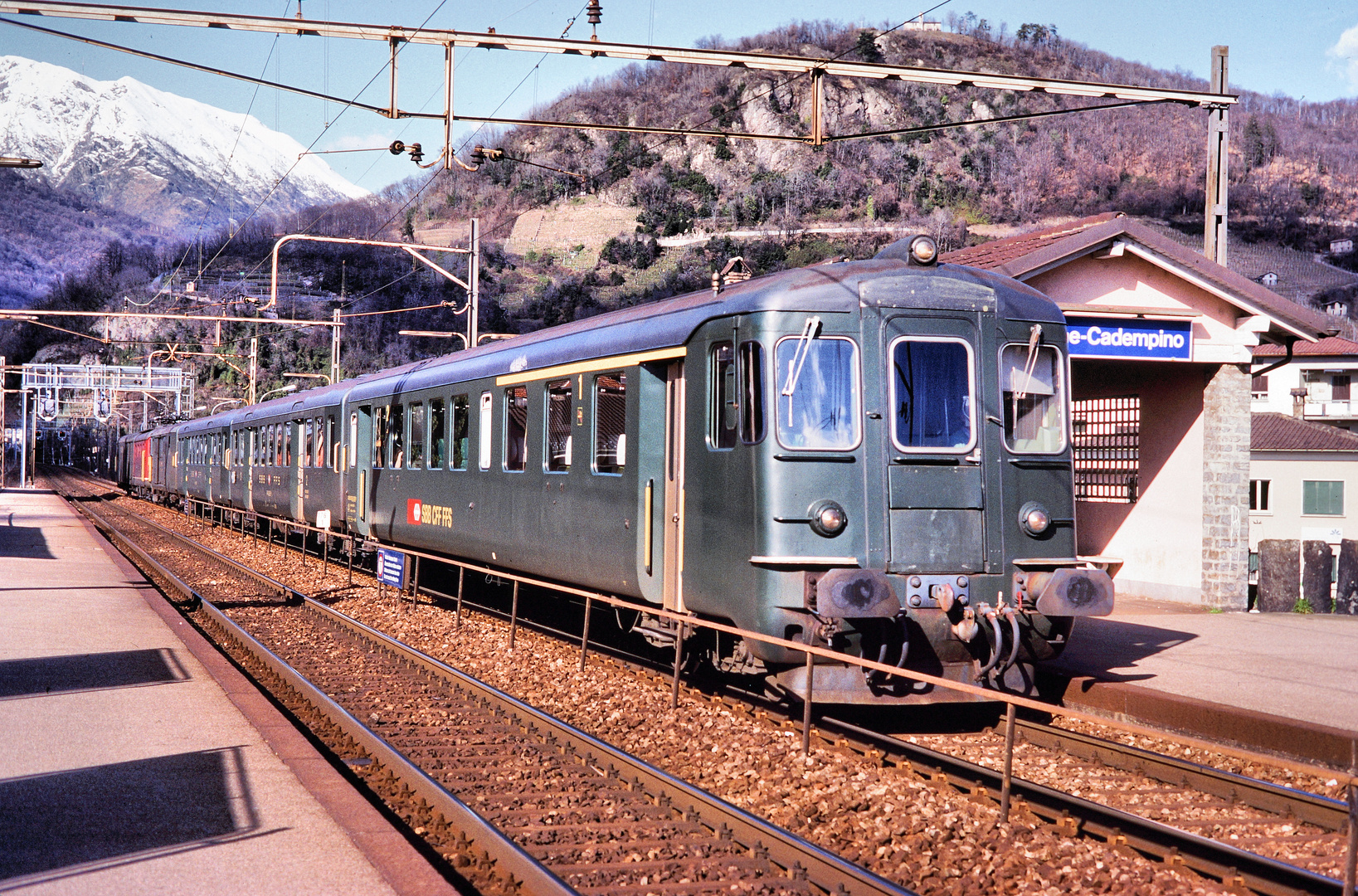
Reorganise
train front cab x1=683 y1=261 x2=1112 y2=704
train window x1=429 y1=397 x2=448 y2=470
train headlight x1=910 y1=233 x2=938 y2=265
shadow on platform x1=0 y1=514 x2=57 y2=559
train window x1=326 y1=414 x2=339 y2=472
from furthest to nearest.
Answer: shadow on platform x1=0 y1=514 x2=57 y2=559 → train window x1=326 y1=414 x2=339 y2=472 → train window x1=429 y1=397 x2=448 y2=470 → train headlight x1=910 y1=233 x2=938 y2=265 → train front cab x1=683 y1=261 x2=1112 y2=704

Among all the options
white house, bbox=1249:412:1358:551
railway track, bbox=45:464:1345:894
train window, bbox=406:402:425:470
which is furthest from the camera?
white house, bbox=1249:412:1358:551

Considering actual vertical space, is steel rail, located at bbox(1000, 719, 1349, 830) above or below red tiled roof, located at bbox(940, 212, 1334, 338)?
below

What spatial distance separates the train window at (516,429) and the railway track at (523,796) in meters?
2.16

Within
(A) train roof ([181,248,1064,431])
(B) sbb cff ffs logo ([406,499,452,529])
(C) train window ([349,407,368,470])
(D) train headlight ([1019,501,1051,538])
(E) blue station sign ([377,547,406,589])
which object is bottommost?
(E) blue station sign ([377,547,406,589])

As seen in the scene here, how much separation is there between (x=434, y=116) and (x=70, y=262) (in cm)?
14286

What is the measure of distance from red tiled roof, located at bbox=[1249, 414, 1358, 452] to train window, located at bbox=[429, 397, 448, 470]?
96.0 ft

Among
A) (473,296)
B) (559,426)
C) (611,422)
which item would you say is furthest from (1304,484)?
(611,422)

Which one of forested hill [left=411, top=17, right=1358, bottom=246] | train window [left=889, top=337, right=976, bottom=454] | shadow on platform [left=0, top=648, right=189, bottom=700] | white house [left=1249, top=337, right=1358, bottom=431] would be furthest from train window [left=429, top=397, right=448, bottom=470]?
forested hill [left=411, top=17, right=1358, bottom=246]

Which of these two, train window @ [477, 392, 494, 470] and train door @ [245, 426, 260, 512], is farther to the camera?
train door @ [245, 426, 260, 512]

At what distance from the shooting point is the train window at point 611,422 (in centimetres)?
1036

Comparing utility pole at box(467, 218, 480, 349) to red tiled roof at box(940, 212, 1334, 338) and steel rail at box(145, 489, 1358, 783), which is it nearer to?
red tiled roof at box(940, 212, 1334, 338)

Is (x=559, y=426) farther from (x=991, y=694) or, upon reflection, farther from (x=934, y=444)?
(x=991, y=694)

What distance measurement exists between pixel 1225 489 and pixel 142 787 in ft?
43.7

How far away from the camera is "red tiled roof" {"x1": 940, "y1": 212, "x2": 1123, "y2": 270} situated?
15.0 meters
